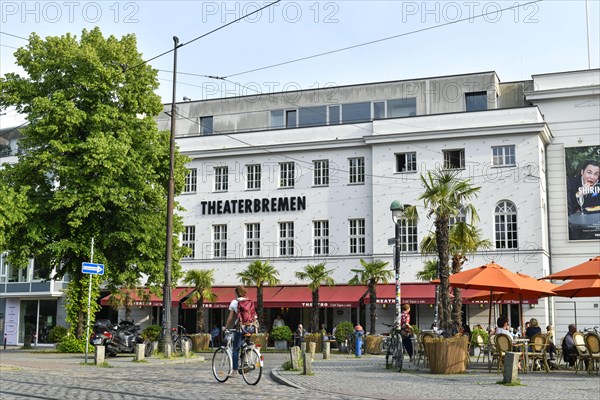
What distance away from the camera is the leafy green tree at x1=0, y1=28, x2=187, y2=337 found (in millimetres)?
30453

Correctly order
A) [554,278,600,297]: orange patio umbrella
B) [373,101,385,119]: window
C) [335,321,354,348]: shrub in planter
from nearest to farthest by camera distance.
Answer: [554,278,600,297]: orange patio umbrella
[335,321,354,348]: shrub in planter
[373,101,385,119]: window

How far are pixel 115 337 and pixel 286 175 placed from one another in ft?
55.1

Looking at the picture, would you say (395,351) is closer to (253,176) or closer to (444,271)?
(444,271)

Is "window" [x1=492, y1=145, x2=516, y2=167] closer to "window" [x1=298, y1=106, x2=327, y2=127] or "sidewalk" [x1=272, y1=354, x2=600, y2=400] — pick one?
"window" [x1=298, y1=106, x2=327, y2=127]

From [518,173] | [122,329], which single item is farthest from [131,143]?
[518,173]

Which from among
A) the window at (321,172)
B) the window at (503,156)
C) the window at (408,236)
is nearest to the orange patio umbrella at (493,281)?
the window at (503,156)

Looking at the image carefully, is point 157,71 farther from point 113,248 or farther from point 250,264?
point 250,264

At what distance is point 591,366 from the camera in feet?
60.8

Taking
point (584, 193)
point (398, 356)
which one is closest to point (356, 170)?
point (584, 193)

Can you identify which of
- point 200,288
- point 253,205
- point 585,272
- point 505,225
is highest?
point 253,205

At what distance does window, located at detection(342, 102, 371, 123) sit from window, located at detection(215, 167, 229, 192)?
774cm

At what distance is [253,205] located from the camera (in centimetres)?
4306

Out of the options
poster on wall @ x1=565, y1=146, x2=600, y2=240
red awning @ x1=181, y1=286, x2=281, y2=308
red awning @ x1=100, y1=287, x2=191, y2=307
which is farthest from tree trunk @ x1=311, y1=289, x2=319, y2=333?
poster on wall @ x1=565, y1=146, x2=600, y2=240

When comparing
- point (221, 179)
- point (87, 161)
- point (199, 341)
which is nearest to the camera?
point (87, 161)
